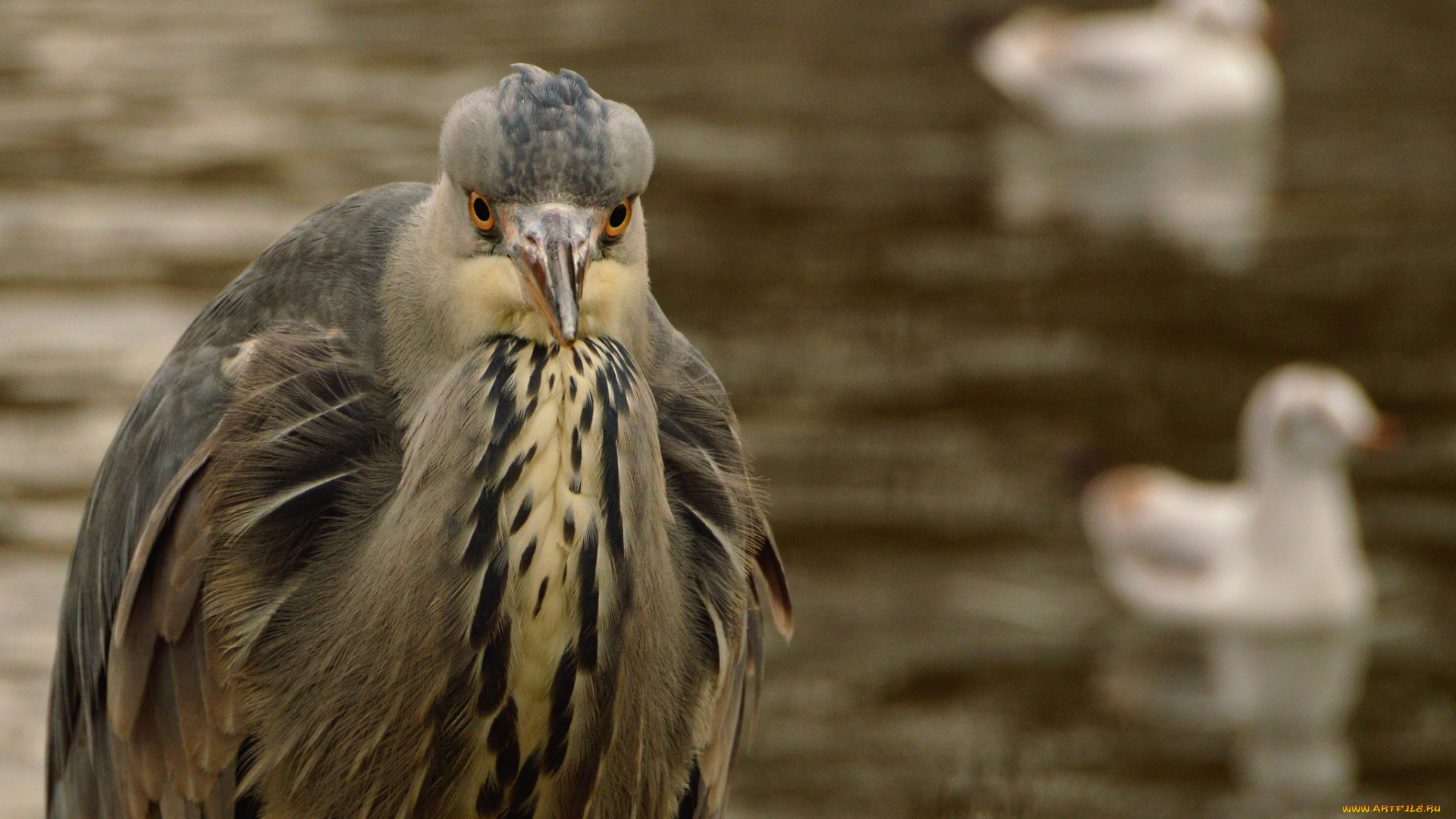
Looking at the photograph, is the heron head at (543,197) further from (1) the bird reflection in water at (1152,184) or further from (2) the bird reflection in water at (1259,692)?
(1) the bird reflection in water at (1152,184)

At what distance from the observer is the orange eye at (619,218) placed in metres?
2.81

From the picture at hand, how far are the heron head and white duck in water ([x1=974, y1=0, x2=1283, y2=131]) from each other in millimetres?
13173

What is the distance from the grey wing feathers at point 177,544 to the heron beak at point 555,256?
1.74ft

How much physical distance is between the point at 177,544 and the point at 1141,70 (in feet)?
44.7

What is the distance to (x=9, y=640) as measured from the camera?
7543mm

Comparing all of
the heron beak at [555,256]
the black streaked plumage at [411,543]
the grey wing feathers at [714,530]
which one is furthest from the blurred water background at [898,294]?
the heron beak at [555,256]

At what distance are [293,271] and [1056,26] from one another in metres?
13.9

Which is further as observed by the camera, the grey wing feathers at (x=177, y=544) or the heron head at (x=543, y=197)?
the grey wing feathers at (x=177, y=544)

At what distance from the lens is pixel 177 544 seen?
3105 millimetres

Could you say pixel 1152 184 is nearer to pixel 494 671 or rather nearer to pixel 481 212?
pixel 481 212

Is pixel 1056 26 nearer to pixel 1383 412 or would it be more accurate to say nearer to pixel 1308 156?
pixel 1308 156

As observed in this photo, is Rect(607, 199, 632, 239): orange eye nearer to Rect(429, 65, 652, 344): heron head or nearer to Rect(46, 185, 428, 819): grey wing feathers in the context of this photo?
Rect(429, 65, 652, 344): heron head

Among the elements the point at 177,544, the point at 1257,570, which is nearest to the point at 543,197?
the point at 177,544

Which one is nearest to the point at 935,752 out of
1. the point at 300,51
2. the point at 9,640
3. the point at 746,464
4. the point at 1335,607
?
the point at 1335,607
